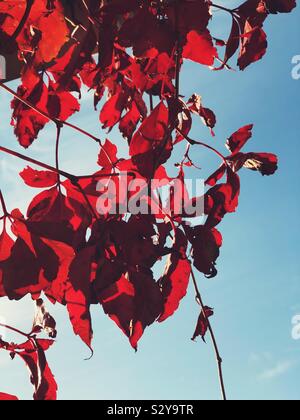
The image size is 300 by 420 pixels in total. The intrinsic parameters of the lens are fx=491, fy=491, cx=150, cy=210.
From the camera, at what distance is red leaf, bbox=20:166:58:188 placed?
0.52m

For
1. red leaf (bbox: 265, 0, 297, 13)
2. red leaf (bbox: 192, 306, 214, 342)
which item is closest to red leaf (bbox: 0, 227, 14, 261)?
red leaf (bbox: 192, 306, 214, 342)

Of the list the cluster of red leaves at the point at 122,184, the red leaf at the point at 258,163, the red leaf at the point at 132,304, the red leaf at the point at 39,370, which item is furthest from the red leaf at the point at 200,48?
the red leaf at the point at 39,370

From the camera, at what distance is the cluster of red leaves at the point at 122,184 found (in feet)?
1.41

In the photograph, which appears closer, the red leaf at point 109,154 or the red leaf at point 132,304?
the red leaf at point 132,304

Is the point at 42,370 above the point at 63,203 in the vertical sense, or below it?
below

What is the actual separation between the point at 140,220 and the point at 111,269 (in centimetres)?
6

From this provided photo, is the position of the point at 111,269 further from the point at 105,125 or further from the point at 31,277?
the point at 105,125

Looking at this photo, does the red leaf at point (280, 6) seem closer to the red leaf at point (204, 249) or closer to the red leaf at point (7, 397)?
the red leaf at point (204, 249)

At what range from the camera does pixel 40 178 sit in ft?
1.72

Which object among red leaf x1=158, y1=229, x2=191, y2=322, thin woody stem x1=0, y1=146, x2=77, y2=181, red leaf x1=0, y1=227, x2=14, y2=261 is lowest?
red leaf x1=158, y1=229, x2=191, y2=322

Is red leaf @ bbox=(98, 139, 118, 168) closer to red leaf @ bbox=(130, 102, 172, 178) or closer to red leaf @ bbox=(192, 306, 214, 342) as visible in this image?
red leaf @ bbox=(130, 102, 172, 178)

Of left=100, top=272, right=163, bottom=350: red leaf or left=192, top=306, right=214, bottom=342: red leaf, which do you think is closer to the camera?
left=100, top=272, right=163, bottom=350: red leaf

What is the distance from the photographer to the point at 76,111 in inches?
24.1
